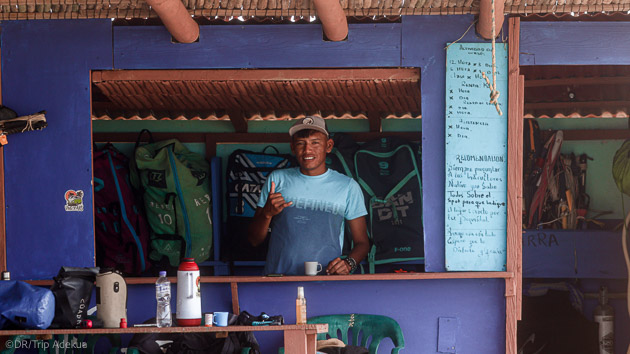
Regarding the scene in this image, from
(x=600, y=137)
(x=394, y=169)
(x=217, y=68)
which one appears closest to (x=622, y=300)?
(x=600, y=137)

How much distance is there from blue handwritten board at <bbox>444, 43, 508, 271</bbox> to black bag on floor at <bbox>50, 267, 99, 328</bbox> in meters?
2.25

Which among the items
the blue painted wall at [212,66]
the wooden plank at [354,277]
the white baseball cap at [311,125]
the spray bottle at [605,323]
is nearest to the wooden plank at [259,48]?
the blue painted wall at [212,66]

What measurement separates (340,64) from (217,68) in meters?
0.78

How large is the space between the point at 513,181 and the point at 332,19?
1.51 meters

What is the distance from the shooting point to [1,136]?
474 cm

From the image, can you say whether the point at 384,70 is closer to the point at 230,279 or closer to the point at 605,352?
the point at 230,279

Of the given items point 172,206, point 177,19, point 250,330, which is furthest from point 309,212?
point 250,330

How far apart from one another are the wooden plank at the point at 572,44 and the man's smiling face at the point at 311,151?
1.48 metres

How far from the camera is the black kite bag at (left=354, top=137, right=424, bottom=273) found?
6734mm

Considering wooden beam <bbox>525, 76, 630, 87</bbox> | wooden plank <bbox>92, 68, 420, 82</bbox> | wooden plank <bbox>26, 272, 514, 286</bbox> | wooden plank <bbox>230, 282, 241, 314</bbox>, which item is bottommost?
wooden plank <bbox>230, 282, 241, 314</bbox>

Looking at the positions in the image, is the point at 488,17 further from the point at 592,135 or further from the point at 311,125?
the point at 592,135

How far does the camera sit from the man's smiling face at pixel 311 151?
17.9ft

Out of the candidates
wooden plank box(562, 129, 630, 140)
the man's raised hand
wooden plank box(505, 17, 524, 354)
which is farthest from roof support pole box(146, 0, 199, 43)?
wooden plank box(562, 129, 630, 140)

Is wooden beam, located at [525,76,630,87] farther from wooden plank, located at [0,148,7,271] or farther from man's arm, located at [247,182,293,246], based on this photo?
wooden plank, located at [0,148,7,271]
